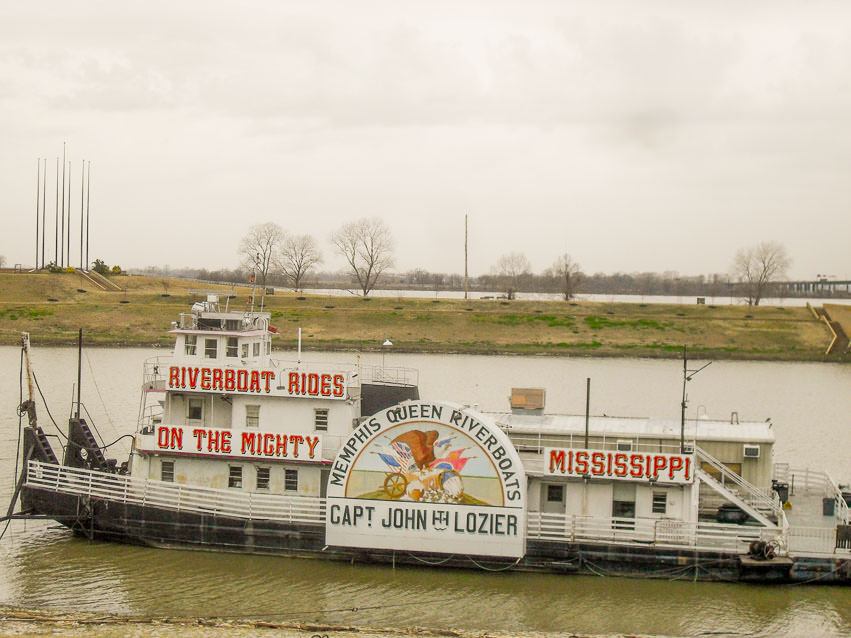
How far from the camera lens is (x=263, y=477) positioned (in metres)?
26.5

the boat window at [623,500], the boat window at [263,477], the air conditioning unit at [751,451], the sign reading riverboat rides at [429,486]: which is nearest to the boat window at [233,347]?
the boat window at [263,477]

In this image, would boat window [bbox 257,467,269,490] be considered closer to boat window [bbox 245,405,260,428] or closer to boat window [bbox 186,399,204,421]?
boat window [bbox 245,405,260,428]

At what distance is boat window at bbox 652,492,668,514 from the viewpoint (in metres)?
24.5

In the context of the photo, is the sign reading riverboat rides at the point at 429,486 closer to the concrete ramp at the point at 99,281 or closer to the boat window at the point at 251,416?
the boat window at the point at 251,416

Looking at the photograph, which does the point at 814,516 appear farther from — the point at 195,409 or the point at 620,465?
the point at 195,409

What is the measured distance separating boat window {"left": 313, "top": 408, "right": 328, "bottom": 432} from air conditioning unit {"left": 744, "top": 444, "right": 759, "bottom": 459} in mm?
12028

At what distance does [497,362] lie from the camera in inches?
2835

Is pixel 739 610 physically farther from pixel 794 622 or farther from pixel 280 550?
pixel 280 550

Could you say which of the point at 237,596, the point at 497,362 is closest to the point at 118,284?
the point at 497,362

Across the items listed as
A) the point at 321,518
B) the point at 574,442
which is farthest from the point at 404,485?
the point at 574,442

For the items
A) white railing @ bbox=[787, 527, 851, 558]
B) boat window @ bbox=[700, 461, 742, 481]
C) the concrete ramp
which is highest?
the concrete ramp

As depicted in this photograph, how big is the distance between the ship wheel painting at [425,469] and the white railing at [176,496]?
61.5 inches

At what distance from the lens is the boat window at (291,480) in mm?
26422

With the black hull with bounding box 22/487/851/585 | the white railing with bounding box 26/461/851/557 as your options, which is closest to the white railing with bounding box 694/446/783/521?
the white railing with bounding box 26/461/851/557
